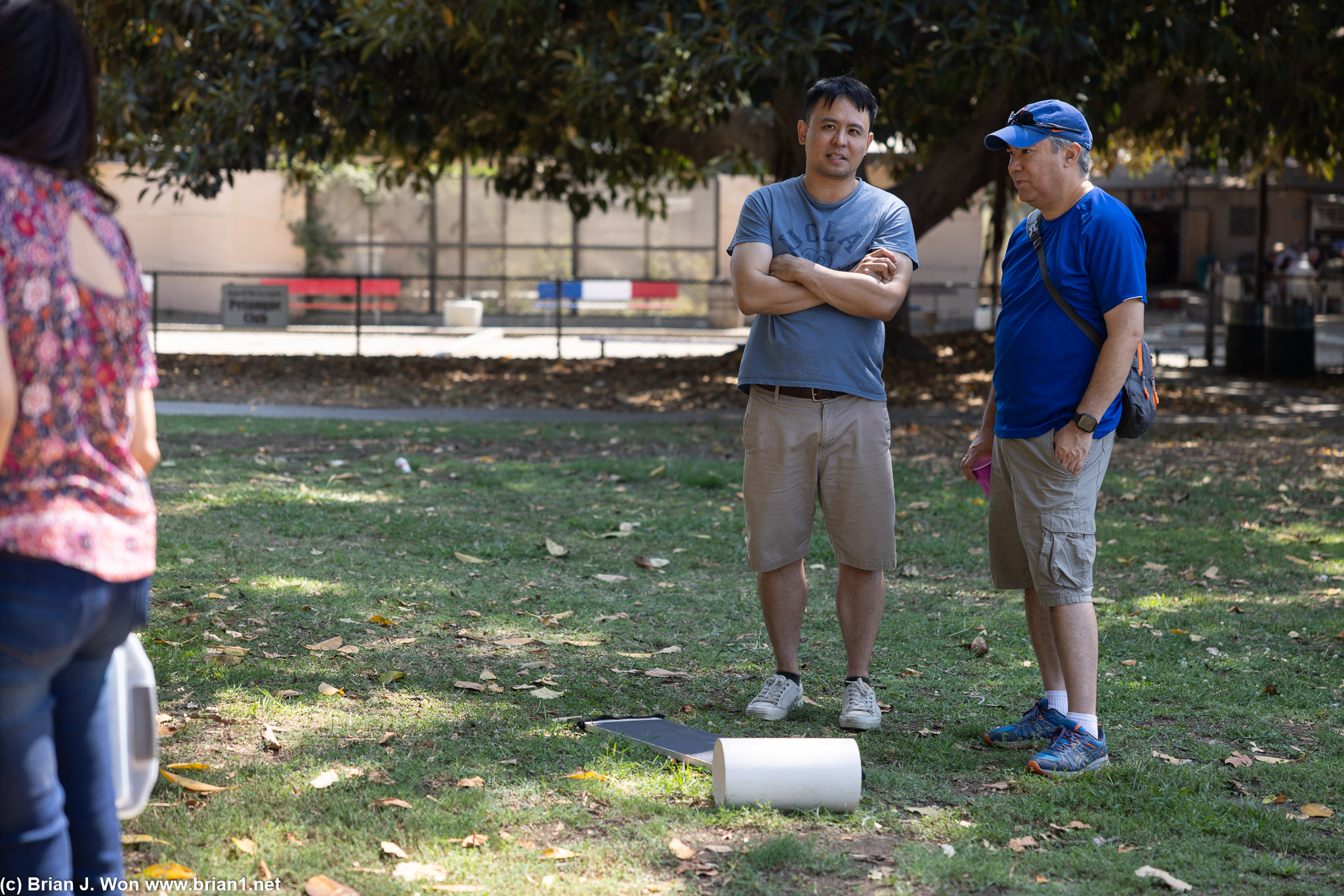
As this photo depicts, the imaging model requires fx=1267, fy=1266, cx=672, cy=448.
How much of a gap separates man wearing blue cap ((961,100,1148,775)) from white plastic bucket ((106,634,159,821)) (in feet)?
8.37

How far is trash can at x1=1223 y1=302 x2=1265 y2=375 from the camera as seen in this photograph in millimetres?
16750

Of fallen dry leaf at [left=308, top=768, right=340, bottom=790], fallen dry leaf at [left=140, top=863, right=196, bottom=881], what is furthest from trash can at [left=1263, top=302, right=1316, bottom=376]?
fallen dry leaf at [left=140, top=863, right=196, bottom=881]

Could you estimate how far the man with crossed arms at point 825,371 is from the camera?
4.09 metres

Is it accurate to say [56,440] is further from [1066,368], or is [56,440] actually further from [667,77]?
[667,77]

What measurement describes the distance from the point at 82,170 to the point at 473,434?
8.60 metres

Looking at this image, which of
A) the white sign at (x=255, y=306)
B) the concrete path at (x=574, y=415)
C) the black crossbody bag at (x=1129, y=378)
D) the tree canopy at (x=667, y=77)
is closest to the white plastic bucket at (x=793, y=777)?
the black crossbody bag at (x=1129, y=378)

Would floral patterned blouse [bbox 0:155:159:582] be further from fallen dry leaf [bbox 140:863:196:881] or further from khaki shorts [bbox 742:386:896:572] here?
khaki shorts [bbox 742:386:896:572]

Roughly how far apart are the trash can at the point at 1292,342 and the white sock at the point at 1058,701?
14.0 m

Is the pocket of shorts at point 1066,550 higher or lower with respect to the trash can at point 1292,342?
lower

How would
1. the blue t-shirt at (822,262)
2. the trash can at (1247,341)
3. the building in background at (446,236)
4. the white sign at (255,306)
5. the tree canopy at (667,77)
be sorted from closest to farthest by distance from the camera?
1. the blue t-shirt at (822,262)
2. the tree canopy at (667,77)
3. the trash can at (1247,341)
4. the white sign at (255,306)
5. the building in background at (446,236)

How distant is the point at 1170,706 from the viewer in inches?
178

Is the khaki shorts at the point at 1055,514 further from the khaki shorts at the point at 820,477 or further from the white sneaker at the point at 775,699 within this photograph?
the white sneaker at the point at 775,699

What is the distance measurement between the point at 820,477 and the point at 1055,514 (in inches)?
31.2

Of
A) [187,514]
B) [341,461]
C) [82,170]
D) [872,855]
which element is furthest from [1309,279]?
[82,170]
